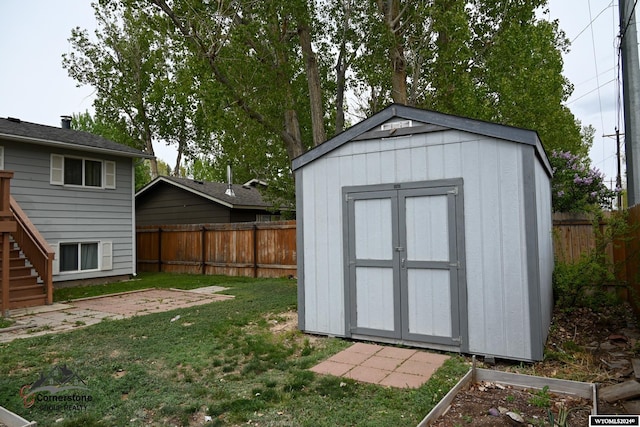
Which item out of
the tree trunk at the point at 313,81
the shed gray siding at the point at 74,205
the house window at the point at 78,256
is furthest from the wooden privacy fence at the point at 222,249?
the house window at the point at 78,256

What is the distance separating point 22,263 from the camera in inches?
351

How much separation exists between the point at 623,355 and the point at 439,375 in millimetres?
2272

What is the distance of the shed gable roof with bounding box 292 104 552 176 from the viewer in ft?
14.1

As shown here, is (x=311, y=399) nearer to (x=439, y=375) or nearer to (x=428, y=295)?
(x=439, y=375)

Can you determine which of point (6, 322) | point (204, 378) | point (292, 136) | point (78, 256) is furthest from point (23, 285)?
point (292, 136)

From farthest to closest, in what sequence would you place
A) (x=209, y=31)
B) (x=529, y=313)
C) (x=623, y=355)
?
(x=209, y=31), (x=623, y=355), (x=529, y=313)

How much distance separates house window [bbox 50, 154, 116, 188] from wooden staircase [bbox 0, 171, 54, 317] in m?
2.28

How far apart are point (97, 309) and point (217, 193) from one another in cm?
949

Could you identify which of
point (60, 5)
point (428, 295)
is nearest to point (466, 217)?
point (428, 295)

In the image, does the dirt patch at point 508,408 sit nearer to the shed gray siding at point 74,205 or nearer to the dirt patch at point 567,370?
the dirt patch at point 567,370

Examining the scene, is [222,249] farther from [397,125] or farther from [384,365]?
[384,365]

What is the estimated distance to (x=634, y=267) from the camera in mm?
5840

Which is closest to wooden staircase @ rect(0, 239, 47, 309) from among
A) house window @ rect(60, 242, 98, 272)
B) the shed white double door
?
house window @ rect(60, 242, 98, 272)

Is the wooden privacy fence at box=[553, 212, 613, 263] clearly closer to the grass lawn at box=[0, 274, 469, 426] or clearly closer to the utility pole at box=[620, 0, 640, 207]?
the utility pole at box=[620, 0, 640, 207]
